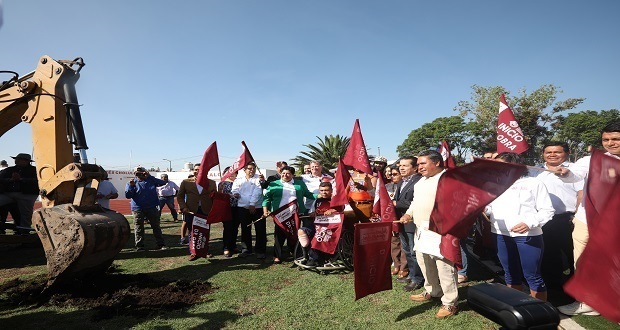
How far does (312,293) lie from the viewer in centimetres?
454

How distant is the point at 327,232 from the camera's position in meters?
5.52

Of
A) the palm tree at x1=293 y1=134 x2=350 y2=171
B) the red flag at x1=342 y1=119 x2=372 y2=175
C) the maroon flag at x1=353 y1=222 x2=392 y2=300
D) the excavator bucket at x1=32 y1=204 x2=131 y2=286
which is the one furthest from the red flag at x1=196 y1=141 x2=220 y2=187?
the palm tree at x1=293 y1=134 x2=350 y2=171

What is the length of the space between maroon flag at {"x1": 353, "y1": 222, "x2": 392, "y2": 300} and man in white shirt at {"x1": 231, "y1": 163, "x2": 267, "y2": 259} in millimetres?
3331

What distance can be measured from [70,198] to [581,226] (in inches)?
274

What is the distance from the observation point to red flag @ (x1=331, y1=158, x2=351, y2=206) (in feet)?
17.6

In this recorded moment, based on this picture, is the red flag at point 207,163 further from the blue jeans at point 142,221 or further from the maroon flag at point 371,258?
the maroon flag at point 371,258

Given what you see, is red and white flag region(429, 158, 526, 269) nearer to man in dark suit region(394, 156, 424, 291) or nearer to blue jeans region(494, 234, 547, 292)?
blue jeans region(494, 234, 547, 292)

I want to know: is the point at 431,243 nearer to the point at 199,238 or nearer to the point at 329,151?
the point at 199,238

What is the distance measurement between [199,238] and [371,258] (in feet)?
13.0

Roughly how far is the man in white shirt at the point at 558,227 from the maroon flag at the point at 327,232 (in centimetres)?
297

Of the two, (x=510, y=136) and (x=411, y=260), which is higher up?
(x=510, y=136)

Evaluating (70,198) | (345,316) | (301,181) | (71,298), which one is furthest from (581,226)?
Result: (70,198)

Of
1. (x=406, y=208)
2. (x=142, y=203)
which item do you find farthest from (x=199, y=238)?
(x=406, y=208)

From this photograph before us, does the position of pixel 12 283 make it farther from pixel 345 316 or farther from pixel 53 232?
pixel 345 316
